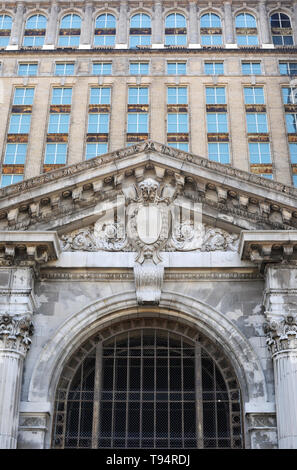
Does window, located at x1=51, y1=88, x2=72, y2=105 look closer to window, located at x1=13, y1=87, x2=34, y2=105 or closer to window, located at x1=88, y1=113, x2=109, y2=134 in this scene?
window, located at x1=13, y1=87, x2=34, y2=105

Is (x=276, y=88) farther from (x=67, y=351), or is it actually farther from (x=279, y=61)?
(x=67, y=351)

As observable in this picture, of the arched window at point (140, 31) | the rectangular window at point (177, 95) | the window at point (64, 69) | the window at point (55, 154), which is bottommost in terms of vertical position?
the window at point (55, 154)

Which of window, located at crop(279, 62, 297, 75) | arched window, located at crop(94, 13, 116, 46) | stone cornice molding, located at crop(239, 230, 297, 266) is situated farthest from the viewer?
arched window, located at crop(94, 13, 116, 46)

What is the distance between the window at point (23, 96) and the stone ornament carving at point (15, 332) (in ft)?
73.5

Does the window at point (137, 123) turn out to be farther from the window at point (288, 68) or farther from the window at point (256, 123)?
the window at point (288, 68)

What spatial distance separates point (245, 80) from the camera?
122 feet

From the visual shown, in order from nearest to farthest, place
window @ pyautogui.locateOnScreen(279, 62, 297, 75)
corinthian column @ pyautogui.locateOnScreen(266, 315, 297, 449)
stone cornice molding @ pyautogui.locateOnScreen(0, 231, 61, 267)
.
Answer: corinthian column @ pyautogui.locateOnScreen(266, 315, 297, 449)
stone cornice molding @ pyautogui.locateOnScreen(0, 231, 61, 267)
window @ pyautogui.locateOnScreen(279, 62, 297, 75)

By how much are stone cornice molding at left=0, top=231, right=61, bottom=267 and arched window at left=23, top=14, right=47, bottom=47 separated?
80.7ft

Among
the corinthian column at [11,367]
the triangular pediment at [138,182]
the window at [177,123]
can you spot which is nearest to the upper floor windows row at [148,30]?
the window at [177,123]

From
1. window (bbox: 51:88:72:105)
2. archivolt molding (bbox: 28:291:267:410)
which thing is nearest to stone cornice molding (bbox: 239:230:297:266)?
archivolt molding (bbox: 28:291:267:410)

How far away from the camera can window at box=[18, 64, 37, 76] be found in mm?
37750

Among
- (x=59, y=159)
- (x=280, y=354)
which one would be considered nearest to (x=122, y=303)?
(x=280, y=354)

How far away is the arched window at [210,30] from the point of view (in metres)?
38.7

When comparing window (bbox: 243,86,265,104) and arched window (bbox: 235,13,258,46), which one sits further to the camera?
arched window (bbox: 235,13,258,46)
